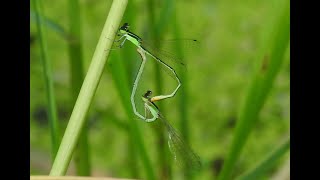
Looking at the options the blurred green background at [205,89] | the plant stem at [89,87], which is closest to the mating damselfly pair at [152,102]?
the plant stem at [89,87]

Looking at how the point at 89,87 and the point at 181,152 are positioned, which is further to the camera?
the point at 181,152

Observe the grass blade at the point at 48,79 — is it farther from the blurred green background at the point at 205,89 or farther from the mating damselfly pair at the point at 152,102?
the blurred green background at the point at 205,89

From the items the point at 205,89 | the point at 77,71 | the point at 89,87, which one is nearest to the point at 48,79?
the point at 77,71

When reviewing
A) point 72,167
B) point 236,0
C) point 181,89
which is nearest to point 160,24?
point 181,89

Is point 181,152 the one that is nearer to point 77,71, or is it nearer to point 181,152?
point 181,152

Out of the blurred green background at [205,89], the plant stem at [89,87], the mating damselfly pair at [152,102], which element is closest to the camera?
the plant stem at [89,87]

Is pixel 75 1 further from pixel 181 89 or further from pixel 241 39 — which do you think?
pixel 241 39

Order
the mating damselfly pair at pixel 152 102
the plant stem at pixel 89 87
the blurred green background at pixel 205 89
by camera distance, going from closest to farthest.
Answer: the plant stem at pixel 89 87 → the mating damselfly pair at pixel 152 102 → the blurred green background at pixel 205 89

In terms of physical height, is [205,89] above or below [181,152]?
above
